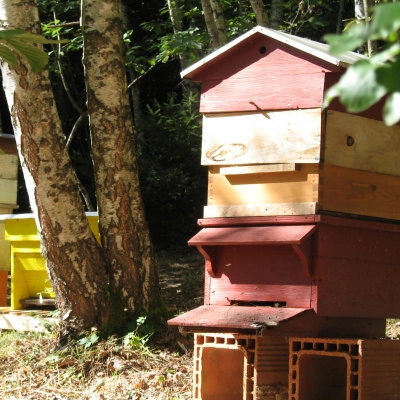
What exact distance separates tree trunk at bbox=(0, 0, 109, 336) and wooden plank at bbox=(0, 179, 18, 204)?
3290 millimetres

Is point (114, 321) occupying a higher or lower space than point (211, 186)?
lower

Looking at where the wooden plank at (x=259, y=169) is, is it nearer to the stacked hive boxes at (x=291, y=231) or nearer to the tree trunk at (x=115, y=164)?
the stacked hive boxes at (x=291, y=231)

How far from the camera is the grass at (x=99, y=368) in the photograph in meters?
4.84

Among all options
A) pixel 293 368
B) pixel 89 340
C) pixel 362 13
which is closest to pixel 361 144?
pixel 293 368

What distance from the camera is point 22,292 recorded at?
6934 millimetres

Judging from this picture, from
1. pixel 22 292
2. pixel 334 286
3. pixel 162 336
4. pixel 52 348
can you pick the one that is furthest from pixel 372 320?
pixel 22 292

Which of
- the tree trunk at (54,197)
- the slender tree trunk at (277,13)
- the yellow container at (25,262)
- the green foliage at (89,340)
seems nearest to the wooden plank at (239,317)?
the green foliage at (89,340)

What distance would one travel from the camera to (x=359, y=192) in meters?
4.14

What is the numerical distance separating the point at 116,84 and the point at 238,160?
1.88 m

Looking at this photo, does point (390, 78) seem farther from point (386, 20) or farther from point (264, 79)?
point (264, 79)

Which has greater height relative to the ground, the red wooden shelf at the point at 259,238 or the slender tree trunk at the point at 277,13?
the slender tree trunk at the point at 277,13

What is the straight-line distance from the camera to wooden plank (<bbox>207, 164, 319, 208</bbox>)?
3961 mm

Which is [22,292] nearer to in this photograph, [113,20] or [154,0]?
[113,20]

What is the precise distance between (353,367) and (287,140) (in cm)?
129
